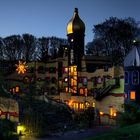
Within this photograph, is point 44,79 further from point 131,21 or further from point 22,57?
point 131,21

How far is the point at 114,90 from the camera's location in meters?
47.4

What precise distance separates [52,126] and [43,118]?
1.16m

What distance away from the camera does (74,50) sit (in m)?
62.8

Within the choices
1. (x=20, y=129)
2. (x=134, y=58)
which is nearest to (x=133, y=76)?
(x=134, y=58)

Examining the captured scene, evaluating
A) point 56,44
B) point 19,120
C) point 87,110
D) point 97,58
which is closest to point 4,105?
point 19,120

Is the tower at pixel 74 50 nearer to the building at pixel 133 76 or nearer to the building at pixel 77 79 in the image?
the building at pixel 77 79

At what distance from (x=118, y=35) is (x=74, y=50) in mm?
9290

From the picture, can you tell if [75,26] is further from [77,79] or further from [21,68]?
[21,68]

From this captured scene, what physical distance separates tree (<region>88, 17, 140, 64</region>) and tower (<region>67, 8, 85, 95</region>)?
7.30 metres

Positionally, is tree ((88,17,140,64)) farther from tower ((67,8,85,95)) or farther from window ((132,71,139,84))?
window ((132,71,139,84))

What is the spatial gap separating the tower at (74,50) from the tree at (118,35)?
7305 mm

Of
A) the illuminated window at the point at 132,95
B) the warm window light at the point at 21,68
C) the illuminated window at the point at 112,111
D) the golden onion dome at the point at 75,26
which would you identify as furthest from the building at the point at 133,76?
the warm window light at the point at 21,68

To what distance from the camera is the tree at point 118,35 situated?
67.5 metres

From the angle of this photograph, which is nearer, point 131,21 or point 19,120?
point 19,120
